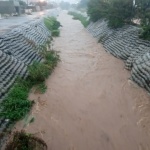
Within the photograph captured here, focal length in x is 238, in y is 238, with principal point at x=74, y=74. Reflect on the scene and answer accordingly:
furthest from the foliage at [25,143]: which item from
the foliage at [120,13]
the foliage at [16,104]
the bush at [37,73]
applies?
the foliage at [120,13]

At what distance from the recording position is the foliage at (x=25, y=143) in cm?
565

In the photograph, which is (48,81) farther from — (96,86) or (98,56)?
(98,56)

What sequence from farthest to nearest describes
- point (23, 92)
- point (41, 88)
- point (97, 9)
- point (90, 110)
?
point (97, 9) < point (41, 88) < point (23, 92) < point (90, 110)

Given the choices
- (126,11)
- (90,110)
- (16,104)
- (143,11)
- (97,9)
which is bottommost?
(97,9)

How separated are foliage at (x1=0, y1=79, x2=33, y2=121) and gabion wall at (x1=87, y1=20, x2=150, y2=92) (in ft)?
14.9

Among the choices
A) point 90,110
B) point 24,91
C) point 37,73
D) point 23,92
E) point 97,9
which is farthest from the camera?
point 97,9

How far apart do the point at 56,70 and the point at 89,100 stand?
11.8 feet

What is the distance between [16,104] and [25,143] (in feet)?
6.86

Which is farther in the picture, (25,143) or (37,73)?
(37,73)

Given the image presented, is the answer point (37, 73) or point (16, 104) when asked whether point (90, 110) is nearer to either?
point (16, 104)

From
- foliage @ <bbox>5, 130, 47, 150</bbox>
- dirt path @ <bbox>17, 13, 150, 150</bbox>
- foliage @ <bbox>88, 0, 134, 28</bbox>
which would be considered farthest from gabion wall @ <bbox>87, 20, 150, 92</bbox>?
foliage @ <bbox>5, 130, 47, 150</bbox>

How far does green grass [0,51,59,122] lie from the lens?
7.35 metres

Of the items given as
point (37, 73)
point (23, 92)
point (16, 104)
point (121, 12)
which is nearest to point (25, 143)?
point (16, 104)

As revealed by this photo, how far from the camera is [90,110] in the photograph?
316 inches
